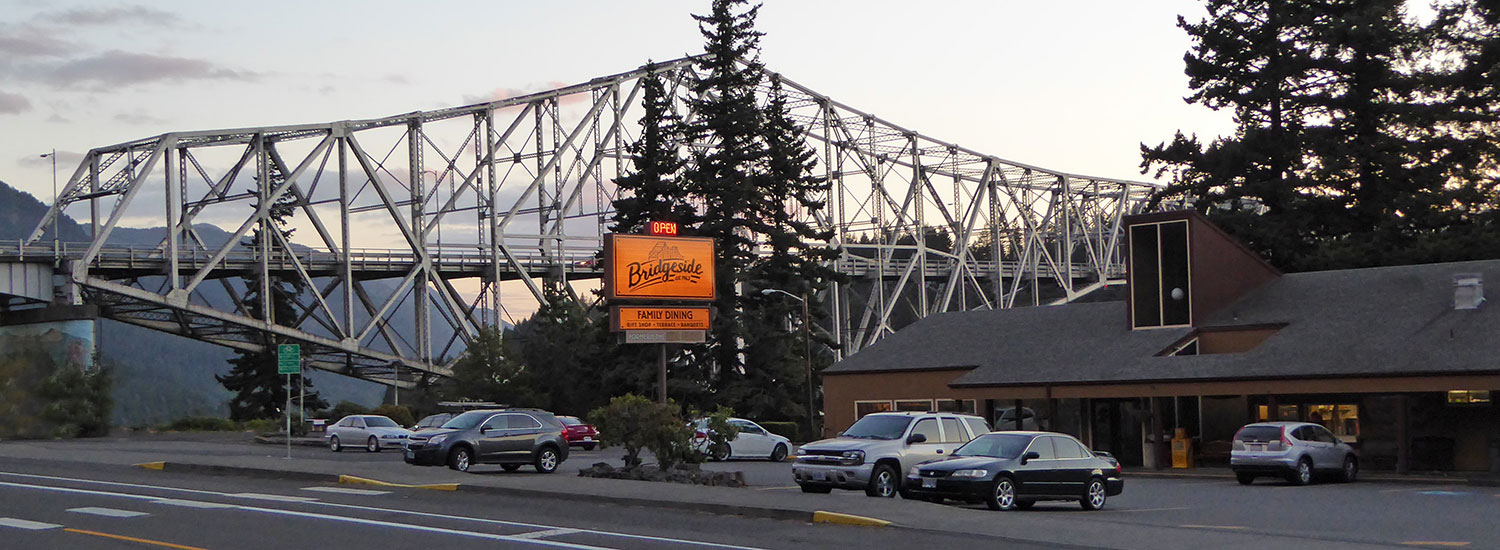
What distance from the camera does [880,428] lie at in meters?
28.6

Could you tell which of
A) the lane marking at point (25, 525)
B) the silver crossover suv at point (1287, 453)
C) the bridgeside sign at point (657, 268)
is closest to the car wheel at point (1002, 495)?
the silver crossover suv at point (1287, 453)

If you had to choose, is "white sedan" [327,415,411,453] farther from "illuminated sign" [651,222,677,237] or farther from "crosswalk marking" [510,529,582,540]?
"crosswalk marking" [510,529,582,540]

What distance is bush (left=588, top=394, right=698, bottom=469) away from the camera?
30578 millimetres

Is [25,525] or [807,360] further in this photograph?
[807,360]

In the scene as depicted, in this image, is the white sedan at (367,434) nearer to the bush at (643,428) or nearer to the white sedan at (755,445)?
the white sedan at (755,445)

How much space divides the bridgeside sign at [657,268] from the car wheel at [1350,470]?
1572 cm

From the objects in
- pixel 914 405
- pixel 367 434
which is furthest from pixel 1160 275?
pixel 367 434

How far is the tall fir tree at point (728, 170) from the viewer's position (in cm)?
6312

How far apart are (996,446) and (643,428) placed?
7.98 meters

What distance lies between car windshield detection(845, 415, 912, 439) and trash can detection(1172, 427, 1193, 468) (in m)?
14.1

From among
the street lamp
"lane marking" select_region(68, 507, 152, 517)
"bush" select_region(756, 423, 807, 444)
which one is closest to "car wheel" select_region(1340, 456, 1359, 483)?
"lane marking" select_region(68, 507, 152, 517)

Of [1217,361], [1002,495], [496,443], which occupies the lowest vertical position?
[1002,495]

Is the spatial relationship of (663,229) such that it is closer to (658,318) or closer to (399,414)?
(658,318)

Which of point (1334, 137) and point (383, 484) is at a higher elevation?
point (1334, 137)
